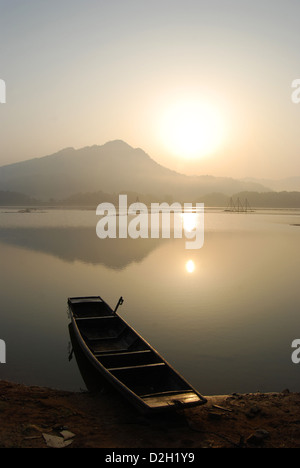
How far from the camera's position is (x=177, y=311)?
786 inches

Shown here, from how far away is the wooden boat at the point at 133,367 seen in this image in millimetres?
9094

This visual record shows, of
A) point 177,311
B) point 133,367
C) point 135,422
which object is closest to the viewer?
point 135,422

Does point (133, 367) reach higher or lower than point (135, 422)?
higher

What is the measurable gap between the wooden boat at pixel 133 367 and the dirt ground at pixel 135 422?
556 mm

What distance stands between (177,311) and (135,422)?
1093 centimetres

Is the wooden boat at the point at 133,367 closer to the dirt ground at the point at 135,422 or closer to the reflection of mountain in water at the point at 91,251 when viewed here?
the dirt ground at the point at 135,422

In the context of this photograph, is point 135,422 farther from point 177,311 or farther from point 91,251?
point 91,251

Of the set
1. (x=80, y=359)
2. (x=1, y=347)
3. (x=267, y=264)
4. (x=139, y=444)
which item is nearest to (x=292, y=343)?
(x=80, y=359)

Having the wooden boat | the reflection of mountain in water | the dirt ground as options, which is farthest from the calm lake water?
the dirt ground

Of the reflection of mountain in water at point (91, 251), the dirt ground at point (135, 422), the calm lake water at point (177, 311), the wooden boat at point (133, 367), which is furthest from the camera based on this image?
the reflection of mountain in water at point (91, 251)

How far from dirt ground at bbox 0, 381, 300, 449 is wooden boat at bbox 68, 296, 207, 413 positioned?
556 millimetres

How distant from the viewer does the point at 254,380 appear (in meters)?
12.4

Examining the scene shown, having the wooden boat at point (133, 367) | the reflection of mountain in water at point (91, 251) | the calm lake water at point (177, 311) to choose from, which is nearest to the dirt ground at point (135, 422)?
the wooden boat at point (133, 367)

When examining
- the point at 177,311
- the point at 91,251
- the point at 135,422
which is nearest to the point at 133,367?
the point at 135,422
